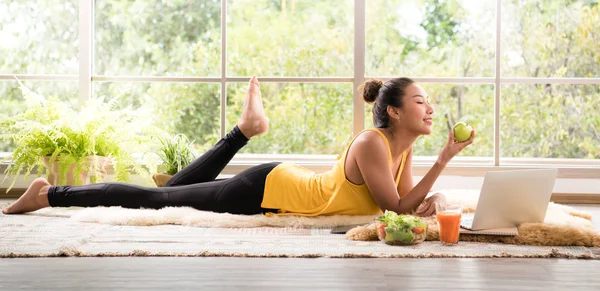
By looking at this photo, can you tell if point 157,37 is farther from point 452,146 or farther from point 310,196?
point 452,146

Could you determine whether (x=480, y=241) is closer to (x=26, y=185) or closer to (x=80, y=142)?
(x=80, y=142)

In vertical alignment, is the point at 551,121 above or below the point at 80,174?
above

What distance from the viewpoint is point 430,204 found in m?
3.12

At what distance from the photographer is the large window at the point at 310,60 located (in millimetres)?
5281

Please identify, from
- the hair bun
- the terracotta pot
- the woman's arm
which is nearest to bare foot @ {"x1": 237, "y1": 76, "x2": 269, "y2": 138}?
the hair bun

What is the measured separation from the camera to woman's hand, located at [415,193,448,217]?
3.09 metres

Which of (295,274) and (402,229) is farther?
(402,229)

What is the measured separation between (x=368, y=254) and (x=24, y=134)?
2.48 metres

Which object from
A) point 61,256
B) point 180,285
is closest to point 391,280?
point 180,285

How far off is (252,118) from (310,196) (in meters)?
0.57

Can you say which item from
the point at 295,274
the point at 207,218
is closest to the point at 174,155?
the point at 207,218

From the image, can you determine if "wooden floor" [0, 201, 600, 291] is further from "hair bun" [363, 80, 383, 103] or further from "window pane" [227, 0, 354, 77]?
"window pane" [227, 0, 354, 77]

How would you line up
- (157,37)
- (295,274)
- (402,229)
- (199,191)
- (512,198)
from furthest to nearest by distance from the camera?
(157,37) → (199,191) → (512,198) → (402,229) → (295,274)

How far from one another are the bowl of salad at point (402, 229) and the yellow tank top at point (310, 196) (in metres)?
0.52
